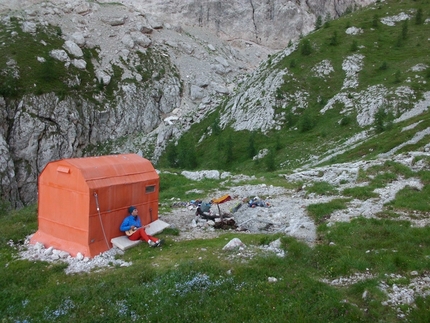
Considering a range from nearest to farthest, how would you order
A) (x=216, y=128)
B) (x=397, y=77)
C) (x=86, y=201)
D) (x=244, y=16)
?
(x=86, y=201), (x=397, y=77), (x=216, y=128), (x=244, y=16)

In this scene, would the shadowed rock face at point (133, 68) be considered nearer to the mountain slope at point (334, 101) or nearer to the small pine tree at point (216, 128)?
the small pine tree at point (216, 128)

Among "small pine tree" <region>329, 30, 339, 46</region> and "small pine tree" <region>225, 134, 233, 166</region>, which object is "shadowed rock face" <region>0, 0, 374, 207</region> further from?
"small pine tree" <region>329, 30, 339, 46</region>

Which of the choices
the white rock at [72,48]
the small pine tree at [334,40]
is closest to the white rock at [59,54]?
the white rock at [72,48]

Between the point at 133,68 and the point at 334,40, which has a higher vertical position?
the point at 334,40

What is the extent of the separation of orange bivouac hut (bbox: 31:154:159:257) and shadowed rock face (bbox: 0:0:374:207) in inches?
1676

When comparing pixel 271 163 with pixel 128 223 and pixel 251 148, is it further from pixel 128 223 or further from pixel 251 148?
pixel 128 223

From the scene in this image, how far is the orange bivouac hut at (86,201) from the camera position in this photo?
44.0ft

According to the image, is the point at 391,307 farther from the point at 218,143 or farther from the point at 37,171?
the point at 37,171

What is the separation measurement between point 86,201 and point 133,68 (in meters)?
61.7

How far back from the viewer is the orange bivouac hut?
13.4 metres

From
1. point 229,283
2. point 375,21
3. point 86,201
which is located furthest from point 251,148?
point 375,21

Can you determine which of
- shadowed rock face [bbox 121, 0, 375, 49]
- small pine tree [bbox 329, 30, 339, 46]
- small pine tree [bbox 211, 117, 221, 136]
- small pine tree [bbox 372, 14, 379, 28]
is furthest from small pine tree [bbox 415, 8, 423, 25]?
small pine tree [bbox 211, 117, 221, 136]

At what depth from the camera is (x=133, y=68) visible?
70.4 metres

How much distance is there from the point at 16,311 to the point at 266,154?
34.8 meters
